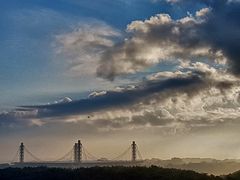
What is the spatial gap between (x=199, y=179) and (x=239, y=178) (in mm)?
17189

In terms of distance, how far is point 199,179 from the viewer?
19588 cm

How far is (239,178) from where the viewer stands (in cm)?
19850

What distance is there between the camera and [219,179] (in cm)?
19012

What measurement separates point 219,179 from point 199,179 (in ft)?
29.9

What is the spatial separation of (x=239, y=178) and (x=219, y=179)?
13.1 m
